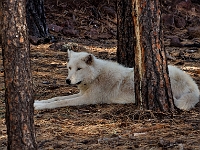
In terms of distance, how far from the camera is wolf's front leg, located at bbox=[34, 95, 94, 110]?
657 cm

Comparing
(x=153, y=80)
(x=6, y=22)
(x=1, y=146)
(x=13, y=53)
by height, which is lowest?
(x=1, y=146)

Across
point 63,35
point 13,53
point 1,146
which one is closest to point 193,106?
point 1,146

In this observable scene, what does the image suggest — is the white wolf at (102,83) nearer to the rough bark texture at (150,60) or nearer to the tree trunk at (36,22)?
the rough bark texture at (150,60)

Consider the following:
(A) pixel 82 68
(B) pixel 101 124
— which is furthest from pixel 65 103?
(B) pixel 101 124

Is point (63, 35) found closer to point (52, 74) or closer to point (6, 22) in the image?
point (52, 74)

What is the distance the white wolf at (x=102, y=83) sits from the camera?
264 inches

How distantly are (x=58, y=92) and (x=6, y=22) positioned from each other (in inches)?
166

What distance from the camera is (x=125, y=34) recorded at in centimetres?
743

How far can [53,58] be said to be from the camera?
34.8 ft

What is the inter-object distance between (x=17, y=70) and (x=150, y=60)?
96.1 inches

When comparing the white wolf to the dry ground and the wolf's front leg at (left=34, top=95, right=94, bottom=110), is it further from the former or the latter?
the dry ground

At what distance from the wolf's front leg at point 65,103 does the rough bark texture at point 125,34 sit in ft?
3.63

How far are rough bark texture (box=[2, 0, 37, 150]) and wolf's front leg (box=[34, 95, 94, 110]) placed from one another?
283 centimetres

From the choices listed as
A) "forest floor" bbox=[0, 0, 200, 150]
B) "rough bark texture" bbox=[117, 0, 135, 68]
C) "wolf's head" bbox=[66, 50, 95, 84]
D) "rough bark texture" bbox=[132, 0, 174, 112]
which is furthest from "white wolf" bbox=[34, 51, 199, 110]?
"rough bark texture" bbox=[132, 0, 174, 112]
